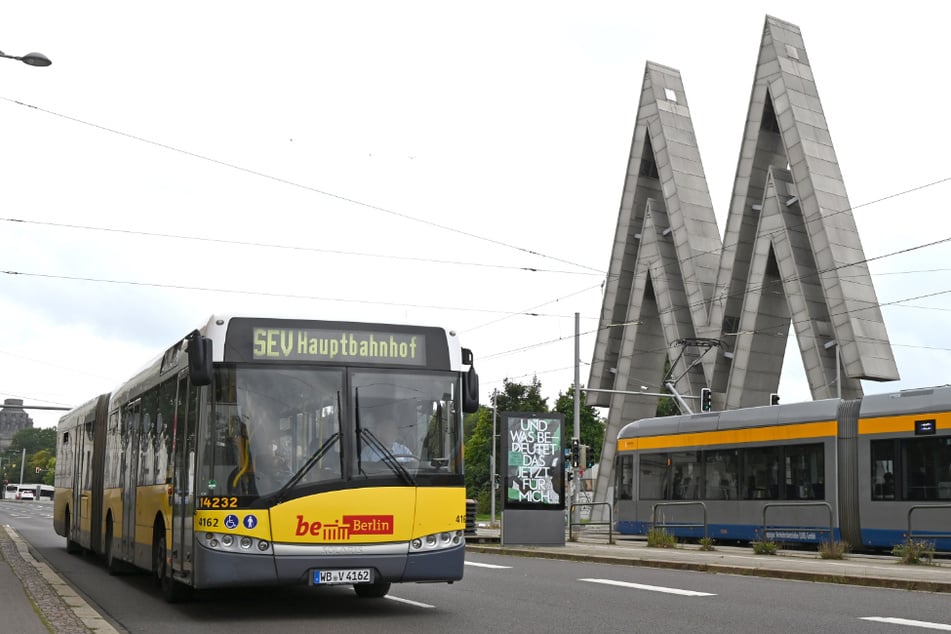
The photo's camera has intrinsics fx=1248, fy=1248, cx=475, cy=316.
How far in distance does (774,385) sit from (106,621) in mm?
36575

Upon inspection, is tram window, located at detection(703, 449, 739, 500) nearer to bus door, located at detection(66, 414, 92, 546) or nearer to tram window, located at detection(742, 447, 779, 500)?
tram window, located at detection(742, 447, 779, 500)

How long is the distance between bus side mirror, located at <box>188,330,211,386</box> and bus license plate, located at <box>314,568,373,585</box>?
6.85ft

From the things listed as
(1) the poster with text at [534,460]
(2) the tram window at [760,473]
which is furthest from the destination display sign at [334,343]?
(2) the tram window at [760,473]

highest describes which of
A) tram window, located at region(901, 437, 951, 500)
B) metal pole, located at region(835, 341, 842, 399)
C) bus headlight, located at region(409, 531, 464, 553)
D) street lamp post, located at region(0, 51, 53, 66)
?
street lamp post, located at region(0, 51, 53, 66)

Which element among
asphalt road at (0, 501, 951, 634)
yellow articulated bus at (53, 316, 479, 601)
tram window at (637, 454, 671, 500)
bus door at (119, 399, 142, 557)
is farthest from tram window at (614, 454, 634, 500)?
yellow articulated bus at (53, 316, 479, 601)

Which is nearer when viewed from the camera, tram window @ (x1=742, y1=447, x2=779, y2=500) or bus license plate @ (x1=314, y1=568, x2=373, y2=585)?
bus license plate @ (x1=314, y1=568, x2=373, y2=585)

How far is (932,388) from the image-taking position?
22797 millimetres

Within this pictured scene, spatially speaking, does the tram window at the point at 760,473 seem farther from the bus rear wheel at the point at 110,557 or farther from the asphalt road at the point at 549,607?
the bus rear wheel at the point at 110,557

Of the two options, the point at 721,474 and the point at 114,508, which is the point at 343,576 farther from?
the point at 721,474

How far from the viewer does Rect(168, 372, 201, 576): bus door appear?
1205 cm

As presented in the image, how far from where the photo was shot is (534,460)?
26.1 m

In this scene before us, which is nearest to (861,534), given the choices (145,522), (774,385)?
(145,522)

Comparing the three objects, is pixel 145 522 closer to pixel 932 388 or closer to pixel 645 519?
pixel 932 388

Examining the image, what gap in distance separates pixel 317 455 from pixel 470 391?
1700 mm
